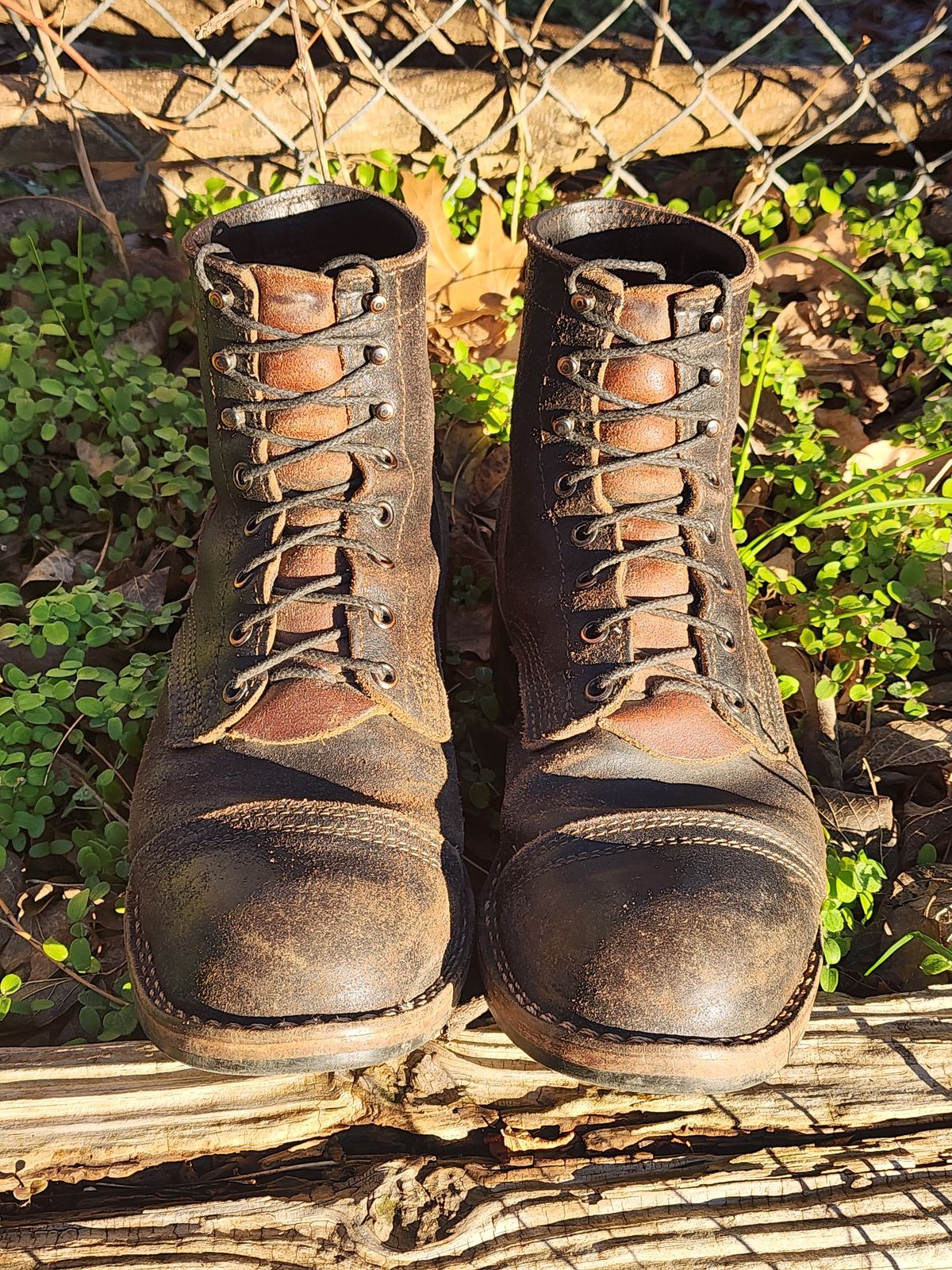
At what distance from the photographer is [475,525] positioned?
295cm

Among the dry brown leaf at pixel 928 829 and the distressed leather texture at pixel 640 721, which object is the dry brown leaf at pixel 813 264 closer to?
the distressed leather texture at pixel 640 721

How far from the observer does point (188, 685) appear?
1995 mm

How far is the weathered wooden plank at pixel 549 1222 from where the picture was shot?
1614 millimetres

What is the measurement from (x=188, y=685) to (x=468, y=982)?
2.60 feet

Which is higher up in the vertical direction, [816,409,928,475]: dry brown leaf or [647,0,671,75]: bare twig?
[647,0,671,75]: bare twig

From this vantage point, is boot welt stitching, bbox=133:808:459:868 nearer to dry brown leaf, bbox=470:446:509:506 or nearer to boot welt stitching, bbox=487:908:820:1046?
boot welt stitching, bbox=487:908:820:1046

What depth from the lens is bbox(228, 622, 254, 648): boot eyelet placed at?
1896 mm

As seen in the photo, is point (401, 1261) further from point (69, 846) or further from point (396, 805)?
point (69, 846)

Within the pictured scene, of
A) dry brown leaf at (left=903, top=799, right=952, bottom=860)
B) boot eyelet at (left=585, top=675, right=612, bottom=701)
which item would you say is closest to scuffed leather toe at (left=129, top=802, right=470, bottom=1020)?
boot eyelet at (left=585, top=675, right=612, bottom=701)

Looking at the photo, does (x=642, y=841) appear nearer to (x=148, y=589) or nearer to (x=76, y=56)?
(x=148, y=589)

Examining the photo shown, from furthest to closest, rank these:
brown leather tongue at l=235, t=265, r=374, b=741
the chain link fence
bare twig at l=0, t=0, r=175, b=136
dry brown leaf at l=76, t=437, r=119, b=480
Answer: the chain link fence
dry brown leaf at l=76, t=437, r=119, b=480
bare twig at l=0, t=0, r=175, b=136
brown leather tongue at l=235, t=265, r=374, b=741

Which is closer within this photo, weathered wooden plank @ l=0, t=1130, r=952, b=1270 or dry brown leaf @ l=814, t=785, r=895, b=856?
weathered wooden plank @ l=0, t=1130, r=952, b=1270

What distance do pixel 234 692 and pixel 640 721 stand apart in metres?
0.74

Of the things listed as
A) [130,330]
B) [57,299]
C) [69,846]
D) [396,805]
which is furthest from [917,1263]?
[57,299]
